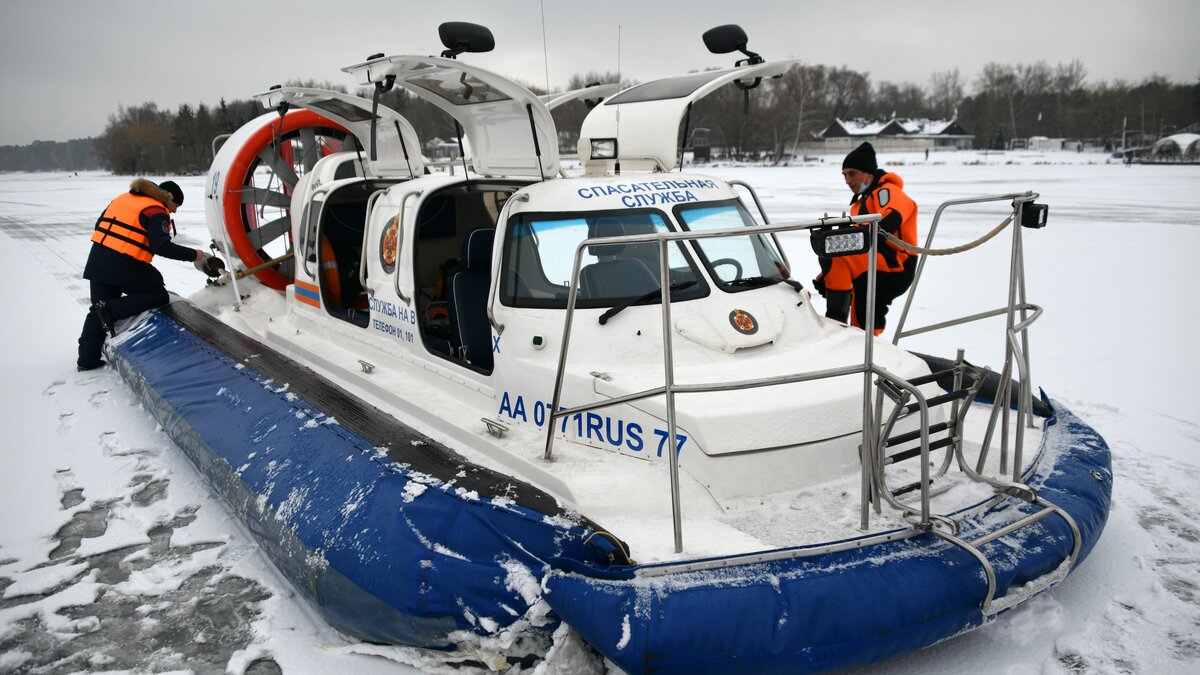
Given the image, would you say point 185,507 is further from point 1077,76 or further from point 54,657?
point 1077,76

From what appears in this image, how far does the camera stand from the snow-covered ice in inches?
114

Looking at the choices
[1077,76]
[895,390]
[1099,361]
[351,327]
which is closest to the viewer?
[895,390]

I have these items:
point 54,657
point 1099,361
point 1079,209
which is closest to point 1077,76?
point 1079,209

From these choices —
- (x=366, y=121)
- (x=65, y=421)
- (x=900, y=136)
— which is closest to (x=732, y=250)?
(x=366, y=121)

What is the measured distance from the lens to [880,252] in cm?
525

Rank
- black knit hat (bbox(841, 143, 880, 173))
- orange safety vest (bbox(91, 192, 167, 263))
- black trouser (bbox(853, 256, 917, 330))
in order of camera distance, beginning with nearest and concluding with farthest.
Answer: black knit hat (bbox(841, 143, 880, 173)) → black trouser (bbox(853, 256, 917, 330)) → orange safety vest (bbox(91, 192, 167, 263))

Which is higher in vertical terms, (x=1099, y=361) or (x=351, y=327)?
(x=351, y=327)

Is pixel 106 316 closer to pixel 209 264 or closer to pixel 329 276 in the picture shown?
pixel 209 264

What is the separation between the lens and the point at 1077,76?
298 feet

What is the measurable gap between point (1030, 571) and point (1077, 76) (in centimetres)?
10651

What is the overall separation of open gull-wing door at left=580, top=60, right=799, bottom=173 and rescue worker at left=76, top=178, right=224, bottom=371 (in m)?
3.84

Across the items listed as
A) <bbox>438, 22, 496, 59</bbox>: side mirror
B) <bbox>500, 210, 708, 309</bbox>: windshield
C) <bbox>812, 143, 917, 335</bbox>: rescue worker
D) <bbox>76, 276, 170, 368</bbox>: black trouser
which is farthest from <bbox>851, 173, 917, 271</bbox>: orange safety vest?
<bbox>76, 276, 170, 368</bbox>: black trouser

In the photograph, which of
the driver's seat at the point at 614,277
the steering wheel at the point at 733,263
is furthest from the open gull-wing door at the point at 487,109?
the steering wheel at the point at 733,263

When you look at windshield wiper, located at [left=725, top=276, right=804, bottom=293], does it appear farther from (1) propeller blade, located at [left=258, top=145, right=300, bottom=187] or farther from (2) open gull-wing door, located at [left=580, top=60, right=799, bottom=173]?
(1) propeller blade, located at [left=258, top=145, right=300, bottom=187]
